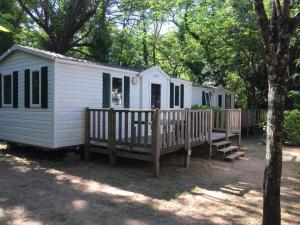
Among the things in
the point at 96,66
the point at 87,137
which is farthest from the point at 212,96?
the point at 87,137

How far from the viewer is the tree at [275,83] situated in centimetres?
363

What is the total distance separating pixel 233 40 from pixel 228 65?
213cm

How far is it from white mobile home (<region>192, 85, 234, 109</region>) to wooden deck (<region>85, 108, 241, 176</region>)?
9.45 meters

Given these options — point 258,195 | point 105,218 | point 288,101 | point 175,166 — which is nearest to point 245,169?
point 175,166

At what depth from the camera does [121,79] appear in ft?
33.6

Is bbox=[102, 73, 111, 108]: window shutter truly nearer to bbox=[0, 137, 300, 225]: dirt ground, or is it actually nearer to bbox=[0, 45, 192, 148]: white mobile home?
bbox=[0, 45, 192, 148]: white mobile home

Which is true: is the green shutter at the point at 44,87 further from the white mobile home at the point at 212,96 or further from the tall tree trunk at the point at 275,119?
the white mobile home at the point at 212,96

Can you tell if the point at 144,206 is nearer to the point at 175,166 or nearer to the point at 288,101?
the point at 175,166

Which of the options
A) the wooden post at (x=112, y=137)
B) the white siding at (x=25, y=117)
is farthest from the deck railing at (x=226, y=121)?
the white siding at (x=25, y=117)

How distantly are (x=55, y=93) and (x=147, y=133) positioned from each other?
2772mm

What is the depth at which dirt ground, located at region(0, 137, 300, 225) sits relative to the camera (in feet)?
15.3

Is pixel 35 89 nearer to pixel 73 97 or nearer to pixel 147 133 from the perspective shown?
pixel 73 97

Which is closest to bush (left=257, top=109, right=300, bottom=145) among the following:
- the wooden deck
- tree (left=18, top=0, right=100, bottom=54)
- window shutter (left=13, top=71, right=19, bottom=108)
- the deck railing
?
the deck railing

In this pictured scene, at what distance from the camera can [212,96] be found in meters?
20.9
